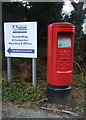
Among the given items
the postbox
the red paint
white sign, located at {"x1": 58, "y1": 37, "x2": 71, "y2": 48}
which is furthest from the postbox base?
white sign, located at {"x1": 58, "y1": 37, "x2": 71, "y2": 48}

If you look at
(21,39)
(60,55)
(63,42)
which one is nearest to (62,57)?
(60,55)

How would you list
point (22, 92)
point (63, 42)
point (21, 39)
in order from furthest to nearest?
point (21, 39) → point (22, 92) → point (63, 42)

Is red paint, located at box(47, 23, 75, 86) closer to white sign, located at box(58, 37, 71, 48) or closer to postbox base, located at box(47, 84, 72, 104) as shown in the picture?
white sign, located at box(58, 37, 71, 48)

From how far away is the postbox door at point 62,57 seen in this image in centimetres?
308

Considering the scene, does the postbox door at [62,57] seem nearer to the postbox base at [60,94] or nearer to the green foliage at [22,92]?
the postbox base at [60,94]

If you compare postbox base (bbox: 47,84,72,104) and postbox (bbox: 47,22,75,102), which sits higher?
postbox (bbox: 47,22,75,102)

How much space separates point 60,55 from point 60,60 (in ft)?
0.36

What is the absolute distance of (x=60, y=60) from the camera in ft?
10.2

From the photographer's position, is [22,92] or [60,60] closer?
[60,60]

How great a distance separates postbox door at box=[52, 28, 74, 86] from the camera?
10.1 ft

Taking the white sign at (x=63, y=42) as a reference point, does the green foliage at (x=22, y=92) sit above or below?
below

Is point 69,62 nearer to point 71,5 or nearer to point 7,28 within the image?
point 7,28

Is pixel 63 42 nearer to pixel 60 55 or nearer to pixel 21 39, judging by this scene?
pixel 60 55

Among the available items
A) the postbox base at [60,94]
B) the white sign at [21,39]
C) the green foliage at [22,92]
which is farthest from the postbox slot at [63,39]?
the green foliage at [22,92]
